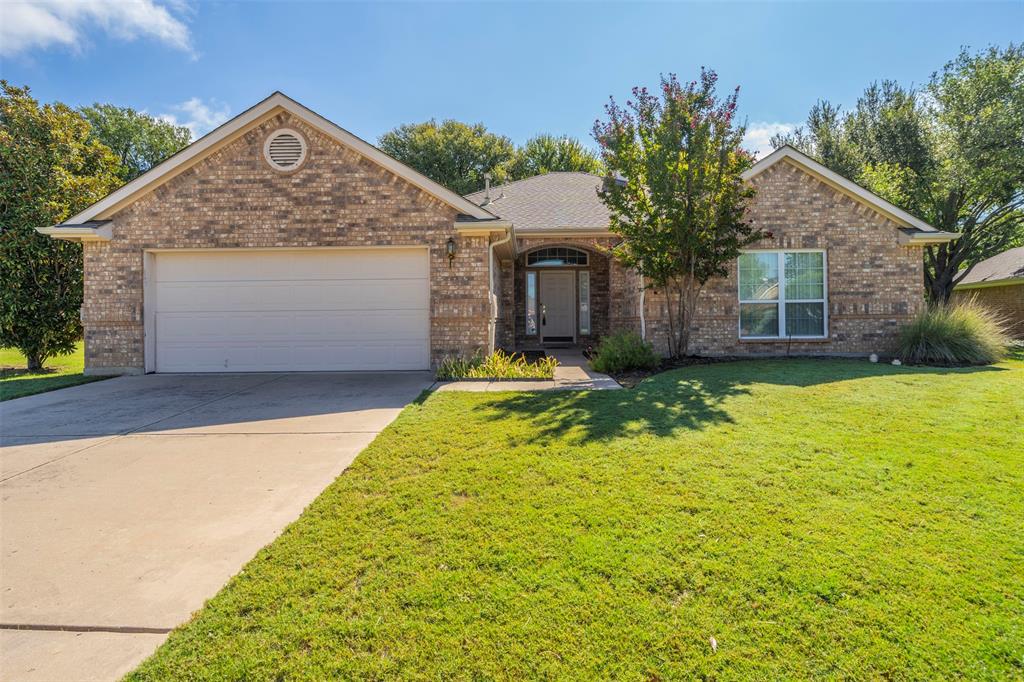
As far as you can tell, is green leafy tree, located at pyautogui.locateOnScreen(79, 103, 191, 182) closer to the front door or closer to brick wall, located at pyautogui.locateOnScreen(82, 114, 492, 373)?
brick wall, located at pyautogui.locateOnScreen(82, 114, 492, 373)

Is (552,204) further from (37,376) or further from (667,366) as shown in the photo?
(37,376)

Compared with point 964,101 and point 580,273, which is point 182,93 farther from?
point 964,101

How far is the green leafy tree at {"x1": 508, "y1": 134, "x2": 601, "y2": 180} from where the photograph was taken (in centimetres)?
2895

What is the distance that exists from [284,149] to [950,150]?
20.5m

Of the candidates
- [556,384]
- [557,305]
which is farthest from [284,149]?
[557,305]

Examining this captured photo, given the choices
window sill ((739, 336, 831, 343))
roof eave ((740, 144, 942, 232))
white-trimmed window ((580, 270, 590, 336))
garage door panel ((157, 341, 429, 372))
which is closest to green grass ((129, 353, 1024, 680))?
garage door panel ((157, 341, 429, 372))

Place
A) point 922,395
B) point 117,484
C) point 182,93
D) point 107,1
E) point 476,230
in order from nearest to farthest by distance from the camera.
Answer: point 117,484 < point 922,395 < point 107,1 < point 476,230 < point 182,93

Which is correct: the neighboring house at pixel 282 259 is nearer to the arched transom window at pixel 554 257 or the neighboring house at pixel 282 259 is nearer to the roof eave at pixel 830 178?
the arched transom window at pixel 554 257

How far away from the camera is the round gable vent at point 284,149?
8.83 metres

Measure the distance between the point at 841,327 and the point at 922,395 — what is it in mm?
4944

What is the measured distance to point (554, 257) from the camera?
14.1 m

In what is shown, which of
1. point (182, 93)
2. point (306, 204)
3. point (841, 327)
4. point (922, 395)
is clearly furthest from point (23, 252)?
point (841, 327)

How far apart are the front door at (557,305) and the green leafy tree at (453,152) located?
1644 centimetres

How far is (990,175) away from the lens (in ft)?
47.5
